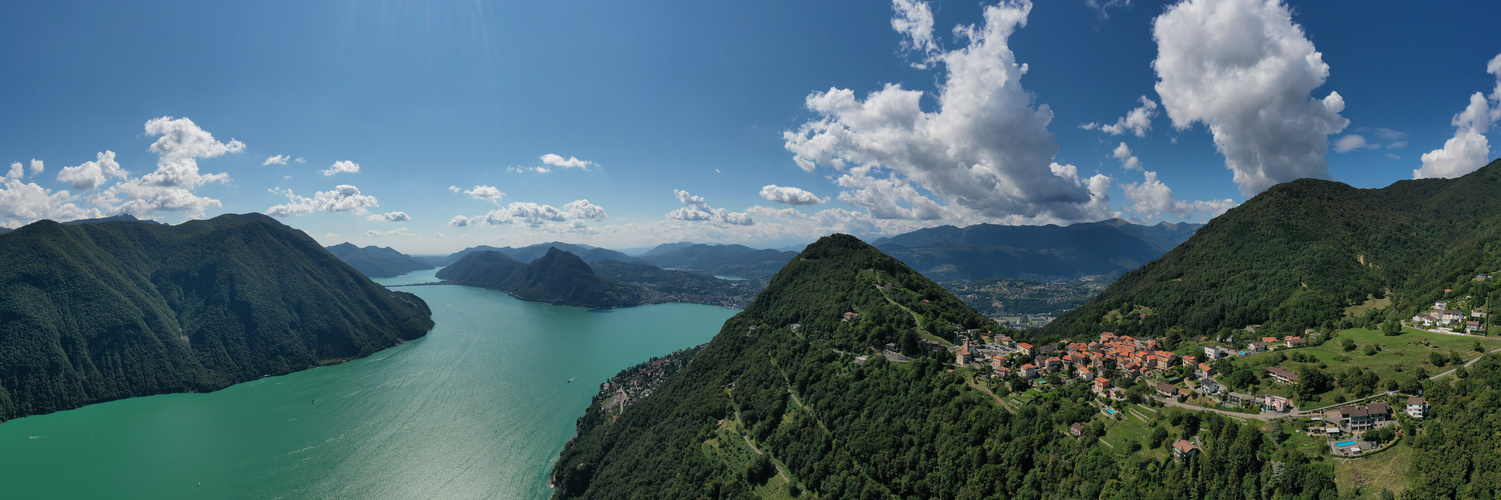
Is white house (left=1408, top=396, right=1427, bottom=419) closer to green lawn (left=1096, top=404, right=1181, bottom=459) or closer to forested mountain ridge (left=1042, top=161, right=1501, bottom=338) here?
green lawn (left=1096, top=404, right=1181, bottom=459)

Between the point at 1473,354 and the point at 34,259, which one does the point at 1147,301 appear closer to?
the point at 1473,354

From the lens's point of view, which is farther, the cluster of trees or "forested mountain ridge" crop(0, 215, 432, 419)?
"forested mountain ridge" crop(0, 215, 432, 419)

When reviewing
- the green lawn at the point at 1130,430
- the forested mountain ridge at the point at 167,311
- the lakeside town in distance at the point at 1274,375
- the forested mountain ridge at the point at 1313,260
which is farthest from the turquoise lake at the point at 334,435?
the forested mountain ridge at the point at 1313,260

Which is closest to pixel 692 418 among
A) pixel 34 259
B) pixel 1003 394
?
pixel 1003 394

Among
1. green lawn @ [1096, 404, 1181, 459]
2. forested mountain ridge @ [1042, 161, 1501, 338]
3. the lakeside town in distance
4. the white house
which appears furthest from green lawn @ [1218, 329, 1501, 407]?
forested mountain ridge @ [1042, 161, 1501, 338]

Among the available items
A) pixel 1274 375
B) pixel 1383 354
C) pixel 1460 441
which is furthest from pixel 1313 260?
pixel 1460 441
